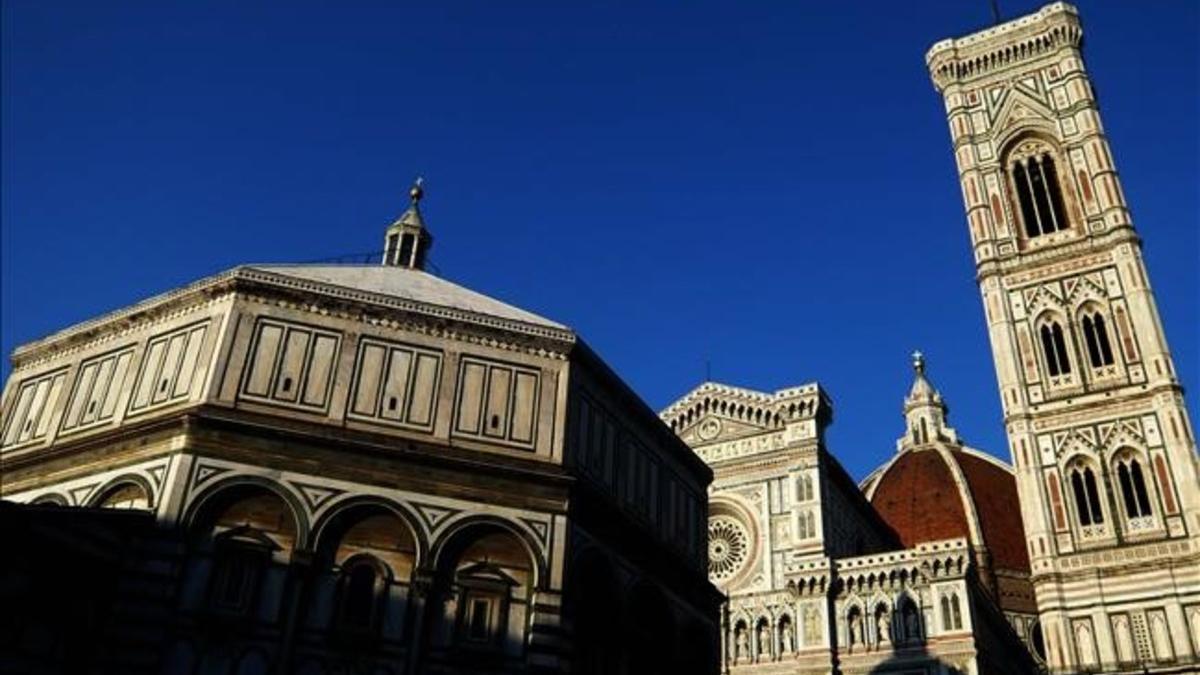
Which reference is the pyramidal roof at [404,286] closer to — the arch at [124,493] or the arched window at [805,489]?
the arch at [124,493]

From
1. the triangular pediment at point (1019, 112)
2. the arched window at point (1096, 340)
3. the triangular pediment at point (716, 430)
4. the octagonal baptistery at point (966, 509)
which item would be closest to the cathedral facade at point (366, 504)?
the arched window at point (1096, 340)

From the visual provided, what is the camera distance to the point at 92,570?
45.5ft

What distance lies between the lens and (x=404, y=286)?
65.3ft

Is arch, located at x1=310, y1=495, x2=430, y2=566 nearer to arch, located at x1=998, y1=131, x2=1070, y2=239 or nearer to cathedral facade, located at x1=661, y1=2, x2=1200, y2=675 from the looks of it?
cathedral facade, located at x1=661, y1=2, x2=1200, y2=675

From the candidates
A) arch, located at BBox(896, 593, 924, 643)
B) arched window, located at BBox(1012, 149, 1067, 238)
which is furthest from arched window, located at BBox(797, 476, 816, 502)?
arched window, located at BBox(1012, 149, 1067, 238)

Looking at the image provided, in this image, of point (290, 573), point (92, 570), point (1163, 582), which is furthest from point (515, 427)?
point (1163, 582)

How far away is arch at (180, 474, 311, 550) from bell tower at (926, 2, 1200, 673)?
88.1ft

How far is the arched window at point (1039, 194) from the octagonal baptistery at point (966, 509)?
2325cm

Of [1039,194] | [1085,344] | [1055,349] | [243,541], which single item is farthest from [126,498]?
[1039,194]

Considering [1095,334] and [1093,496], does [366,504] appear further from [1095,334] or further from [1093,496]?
[1095,334]

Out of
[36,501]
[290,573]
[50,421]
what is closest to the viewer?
[290,573]

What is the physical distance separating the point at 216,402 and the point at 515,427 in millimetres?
5024

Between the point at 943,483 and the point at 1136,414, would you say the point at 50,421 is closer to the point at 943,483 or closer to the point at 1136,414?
the point at 1136,414

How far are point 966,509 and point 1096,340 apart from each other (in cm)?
2925
